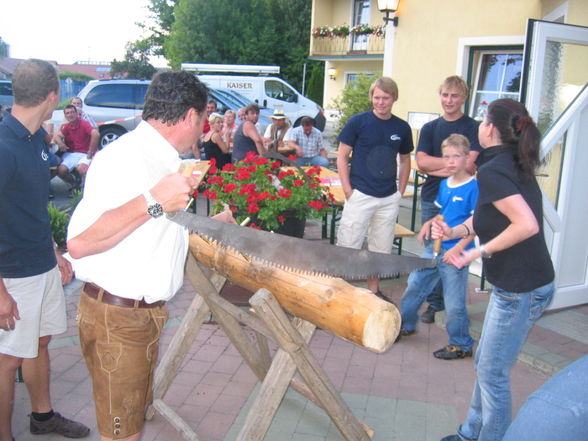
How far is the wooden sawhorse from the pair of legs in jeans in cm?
69

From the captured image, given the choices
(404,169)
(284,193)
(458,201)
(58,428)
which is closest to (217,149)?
(284,193)

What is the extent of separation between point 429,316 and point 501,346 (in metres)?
2.34

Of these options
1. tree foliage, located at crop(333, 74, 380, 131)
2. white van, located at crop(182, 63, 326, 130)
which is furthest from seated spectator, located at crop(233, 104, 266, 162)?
white van, located at crop(182, 63, 326, 130)

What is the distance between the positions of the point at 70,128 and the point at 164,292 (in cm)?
952

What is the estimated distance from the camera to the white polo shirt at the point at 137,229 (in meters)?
2.12

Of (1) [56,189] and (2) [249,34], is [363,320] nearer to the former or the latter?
(1) [56,189]

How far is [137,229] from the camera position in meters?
2.18

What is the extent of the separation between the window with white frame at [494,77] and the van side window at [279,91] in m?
13.2

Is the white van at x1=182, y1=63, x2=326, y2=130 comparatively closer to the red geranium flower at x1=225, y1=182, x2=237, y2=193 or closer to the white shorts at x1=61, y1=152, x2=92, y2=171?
the white shorts at x1=61, y1=152, x2=92, y2=171

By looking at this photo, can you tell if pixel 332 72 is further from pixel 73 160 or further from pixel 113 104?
pixel 73 160

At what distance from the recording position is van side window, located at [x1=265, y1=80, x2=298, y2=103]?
22.0m

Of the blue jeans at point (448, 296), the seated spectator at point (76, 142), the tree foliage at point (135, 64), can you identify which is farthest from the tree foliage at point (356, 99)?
the tree foliage at point (135, 64)

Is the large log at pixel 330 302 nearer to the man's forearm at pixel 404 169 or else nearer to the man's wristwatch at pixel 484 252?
the man's wristwatch at pixel 484 252

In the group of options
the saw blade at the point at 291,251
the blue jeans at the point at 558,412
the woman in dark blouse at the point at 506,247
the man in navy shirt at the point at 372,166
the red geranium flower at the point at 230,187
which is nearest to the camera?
the blue jeans at the point at 558,412
